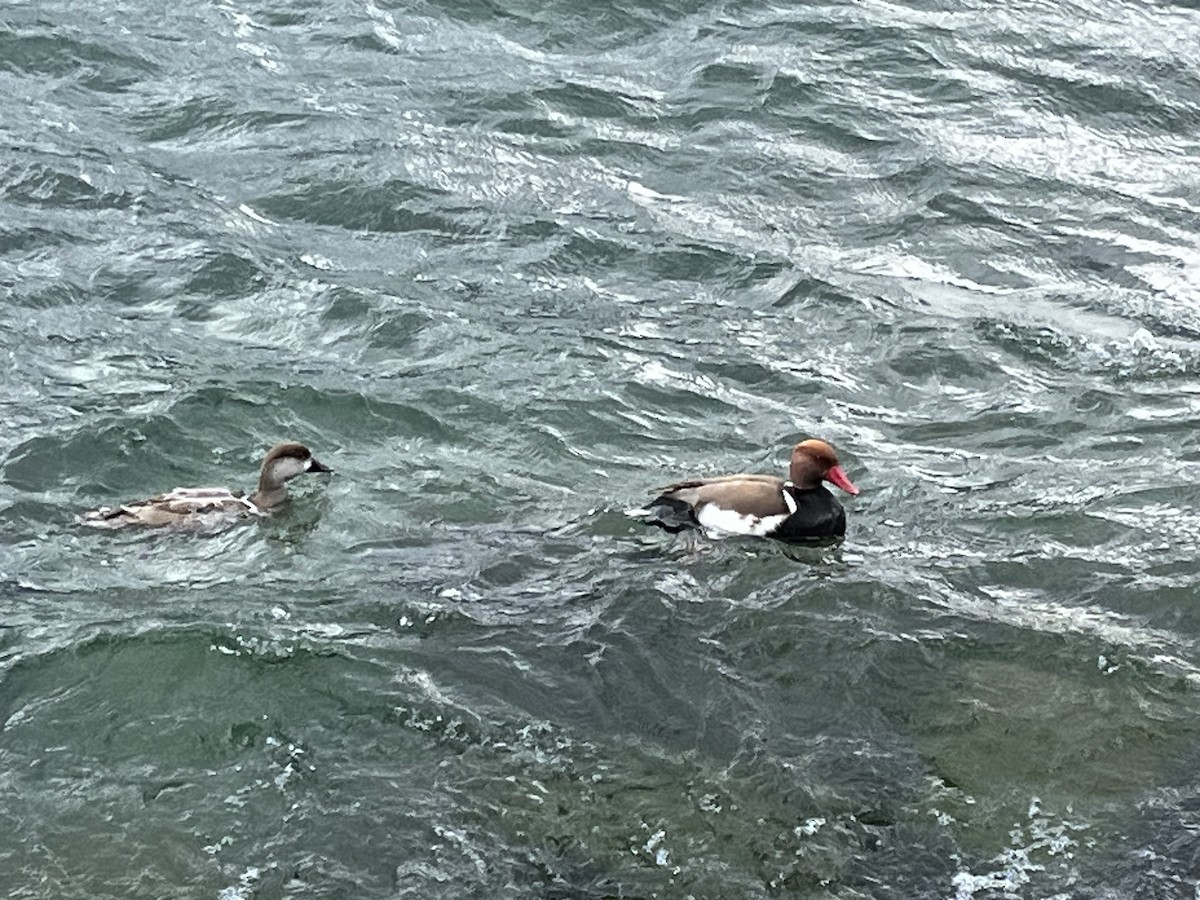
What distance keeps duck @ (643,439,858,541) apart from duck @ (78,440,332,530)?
2023mm

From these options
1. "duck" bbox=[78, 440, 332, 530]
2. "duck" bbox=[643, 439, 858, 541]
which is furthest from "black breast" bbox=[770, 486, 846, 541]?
"duck" bbox=[78, 440, 332, 530]

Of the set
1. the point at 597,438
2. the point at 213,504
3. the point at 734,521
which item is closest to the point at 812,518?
the point at 734,521

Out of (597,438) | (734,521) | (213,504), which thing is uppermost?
(734,521)

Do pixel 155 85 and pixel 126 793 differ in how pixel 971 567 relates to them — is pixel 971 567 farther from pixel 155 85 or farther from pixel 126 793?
pixel 155 85

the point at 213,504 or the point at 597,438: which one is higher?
the point at 597,438

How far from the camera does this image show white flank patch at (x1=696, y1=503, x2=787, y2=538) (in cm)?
992

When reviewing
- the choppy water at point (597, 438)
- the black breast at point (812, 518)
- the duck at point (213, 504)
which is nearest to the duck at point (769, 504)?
the black breast at point (812, 518)

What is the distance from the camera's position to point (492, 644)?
8664 mm

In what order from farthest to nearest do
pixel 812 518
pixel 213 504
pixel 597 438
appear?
pixel 597 438, pixel 213 504, pixel 812 518

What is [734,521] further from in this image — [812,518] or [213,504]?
[213,504]

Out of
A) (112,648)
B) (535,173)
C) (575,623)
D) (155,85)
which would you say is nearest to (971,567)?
(575,623)

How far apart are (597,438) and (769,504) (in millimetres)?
1564

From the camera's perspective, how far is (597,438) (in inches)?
443

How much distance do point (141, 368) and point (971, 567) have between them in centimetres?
545
